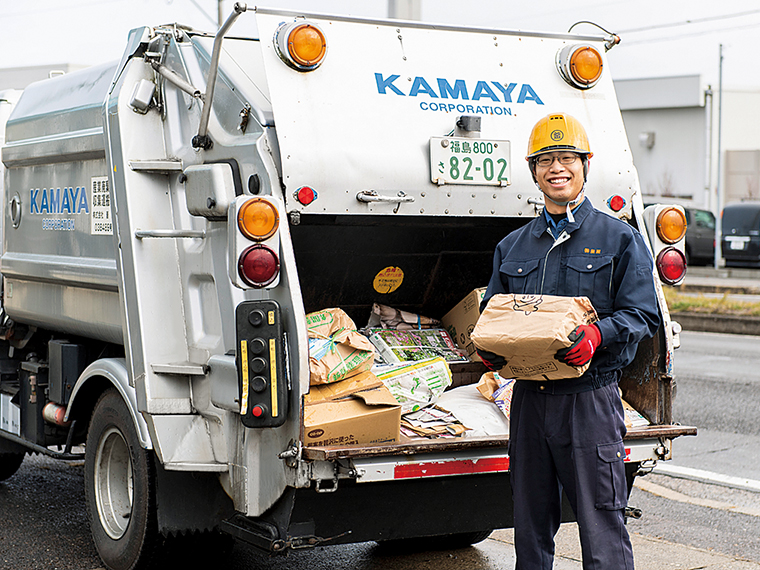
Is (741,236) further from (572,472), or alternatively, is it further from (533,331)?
(533,331)

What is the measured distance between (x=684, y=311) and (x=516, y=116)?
12061 mm

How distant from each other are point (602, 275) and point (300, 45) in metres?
1.47

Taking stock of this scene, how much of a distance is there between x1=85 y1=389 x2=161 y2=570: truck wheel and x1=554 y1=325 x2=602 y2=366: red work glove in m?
1.88

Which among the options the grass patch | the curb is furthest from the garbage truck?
the grass patch

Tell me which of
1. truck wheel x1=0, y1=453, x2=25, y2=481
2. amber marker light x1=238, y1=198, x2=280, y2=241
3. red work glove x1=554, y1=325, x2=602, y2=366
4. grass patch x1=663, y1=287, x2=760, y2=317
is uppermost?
amber marker light x1=238, y1=198, x2=280, y2=241

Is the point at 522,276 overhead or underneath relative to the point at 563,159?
underneath

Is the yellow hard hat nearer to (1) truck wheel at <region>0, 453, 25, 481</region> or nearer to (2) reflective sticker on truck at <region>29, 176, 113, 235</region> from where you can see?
(2) reflective sticker on truck at <region>29, 176, 113, 235</region>

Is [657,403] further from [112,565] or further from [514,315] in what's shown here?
[112,565]

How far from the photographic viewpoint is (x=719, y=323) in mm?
15203

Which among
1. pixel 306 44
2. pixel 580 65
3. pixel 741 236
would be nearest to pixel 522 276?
pixel 306 44

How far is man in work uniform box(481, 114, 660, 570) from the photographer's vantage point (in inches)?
135

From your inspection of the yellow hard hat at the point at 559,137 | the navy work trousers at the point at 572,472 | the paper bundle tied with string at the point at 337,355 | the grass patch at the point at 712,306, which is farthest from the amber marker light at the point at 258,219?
the grass patch at the point at 712,306

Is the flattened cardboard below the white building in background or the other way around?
below

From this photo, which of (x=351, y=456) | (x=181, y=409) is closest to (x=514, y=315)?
(x=351, y=456)
